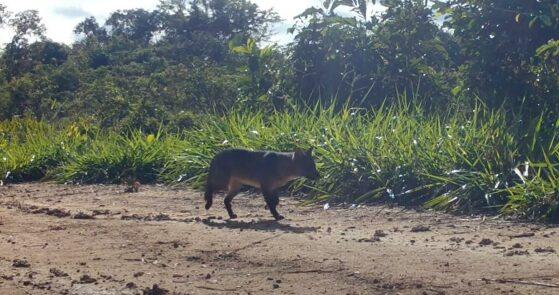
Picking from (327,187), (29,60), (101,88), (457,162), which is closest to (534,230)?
(457,162)

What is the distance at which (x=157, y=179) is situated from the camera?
13.3 metres

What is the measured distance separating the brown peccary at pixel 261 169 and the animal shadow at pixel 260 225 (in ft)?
1.08

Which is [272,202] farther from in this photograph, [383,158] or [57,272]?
[57,272]

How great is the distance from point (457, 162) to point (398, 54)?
4.45 meters

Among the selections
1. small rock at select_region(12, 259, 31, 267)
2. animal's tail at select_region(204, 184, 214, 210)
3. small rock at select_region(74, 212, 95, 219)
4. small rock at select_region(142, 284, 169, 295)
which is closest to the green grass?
animal's tail at select_region(204, 184, 214, 210)

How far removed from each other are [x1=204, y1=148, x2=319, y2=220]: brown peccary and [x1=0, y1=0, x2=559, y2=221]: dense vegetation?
3.19ft

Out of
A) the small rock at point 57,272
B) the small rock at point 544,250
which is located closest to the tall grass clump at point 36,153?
the small rock at point 57,272

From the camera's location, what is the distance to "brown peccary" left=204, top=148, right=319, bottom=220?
939cm

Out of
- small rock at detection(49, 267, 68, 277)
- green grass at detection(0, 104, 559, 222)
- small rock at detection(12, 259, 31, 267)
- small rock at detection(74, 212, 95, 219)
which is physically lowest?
small rock at detection(74, 212, 95, 219)

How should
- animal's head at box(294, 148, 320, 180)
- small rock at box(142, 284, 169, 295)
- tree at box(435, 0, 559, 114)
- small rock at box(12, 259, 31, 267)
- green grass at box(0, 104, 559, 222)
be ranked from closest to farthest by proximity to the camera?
small rock at box(142, 284, 169, 295) < small rock at box(12, 259, 31, 267) < green grass at box(0, 104, 559, 222) < animal's head at box(294, 148, 320, 180) < tree at box(435, 0, 559, 114)

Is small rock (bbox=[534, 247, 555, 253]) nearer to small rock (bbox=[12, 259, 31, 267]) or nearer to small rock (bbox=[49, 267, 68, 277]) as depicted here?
small rock (bbox=[49, 267, 68, 277])

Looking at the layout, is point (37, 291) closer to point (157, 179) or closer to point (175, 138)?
point (157, 179)

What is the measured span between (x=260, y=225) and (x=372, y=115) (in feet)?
15.9

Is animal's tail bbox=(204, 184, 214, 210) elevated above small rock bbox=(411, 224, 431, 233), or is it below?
above
